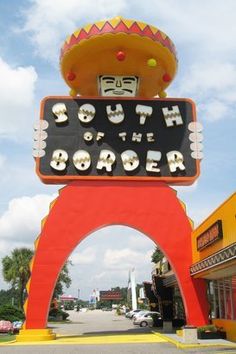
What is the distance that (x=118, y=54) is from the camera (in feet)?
80.0

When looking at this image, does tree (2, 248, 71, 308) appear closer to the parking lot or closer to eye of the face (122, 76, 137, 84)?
the parking lot

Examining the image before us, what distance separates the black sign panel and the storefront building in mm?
4327

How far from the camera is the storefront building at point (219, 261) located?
18.0m

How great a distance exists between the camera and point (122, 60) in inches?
969

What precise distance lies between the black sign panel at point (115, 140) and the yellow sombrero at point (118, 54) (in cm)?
169

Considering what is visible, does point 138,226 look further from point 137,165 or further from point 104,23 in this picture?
point 104,23

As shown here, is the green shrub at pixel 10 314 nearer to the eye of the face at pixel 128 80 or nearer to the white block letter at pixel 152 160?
the white block letter at pixel 152 160

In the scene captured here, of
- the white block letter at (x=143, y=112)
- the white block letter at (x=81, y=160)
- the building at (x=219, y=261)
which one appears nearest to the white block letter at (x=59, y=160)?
the white block letter at (x=81, y=160)

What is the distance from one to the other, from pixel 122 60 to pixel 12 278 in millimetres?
35474

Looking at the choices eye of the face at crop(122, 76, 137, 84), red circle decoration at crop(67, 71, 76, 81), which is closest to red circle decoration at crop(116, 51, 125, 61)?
eye of the face at crop(122, 76, 137, 84)

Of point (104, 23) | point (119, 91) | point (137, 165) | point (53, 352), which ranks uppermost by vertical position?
point (104, 23)

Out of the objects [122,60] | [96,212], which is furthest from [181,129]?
[96,212]

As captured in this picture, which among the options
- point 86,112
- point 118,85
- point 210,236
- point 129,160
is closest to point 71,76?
point 86,112

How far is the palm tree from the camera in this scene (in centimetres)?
5259
